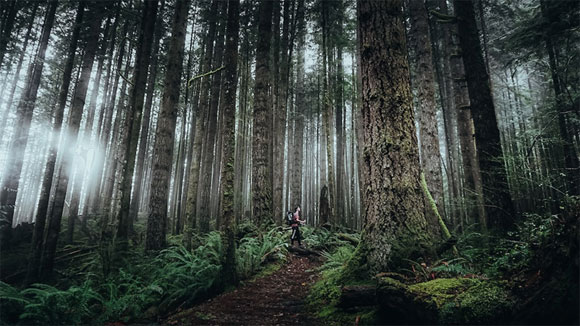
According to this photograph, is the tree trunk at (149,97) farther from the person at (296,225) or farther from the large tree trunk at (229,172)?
the large tree trunk at (229,172)

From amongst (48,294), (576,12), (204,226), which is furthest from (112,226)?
(576,12)

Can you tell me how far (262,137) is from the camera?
979 cm

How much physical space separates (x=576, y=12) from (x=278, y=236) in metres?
10.3

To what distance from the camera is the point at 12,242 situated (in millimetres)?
11945

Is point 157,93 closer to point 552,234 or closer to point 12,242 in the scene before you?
point 12,242

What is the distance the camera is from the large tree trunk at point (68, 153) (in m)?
7.76

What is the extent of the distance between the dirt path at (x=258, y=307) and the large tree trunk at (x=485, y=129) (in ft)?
14.1

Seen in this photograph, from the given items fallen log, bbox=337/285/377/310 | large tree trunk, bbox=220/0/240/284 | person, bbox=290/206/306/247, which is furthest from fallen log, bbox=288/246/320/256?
fallen log, bbox=337/285/377/310

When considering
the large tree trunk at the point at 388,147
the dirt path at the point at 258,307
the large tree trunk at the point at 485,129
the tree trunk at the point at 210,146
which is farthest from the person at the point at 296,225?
the large tree trunk at the point at 388,147

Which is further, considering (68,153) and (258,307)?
(68,153)

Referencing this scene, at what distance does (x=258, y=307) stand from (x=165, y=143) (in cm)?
Result: 624

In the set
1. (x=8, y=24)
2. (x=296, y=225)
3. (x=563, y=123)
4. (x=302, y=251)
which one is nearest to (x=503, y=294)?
(x=302, y=251)

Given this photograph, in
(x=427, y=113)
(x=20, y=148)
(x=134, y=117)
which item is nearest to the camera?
(x=134, y=117)

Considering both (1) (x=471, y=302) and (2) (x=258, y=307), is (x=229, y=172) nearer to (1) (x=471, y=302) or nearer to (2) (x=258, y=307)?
(2) (x=258, y=307)
